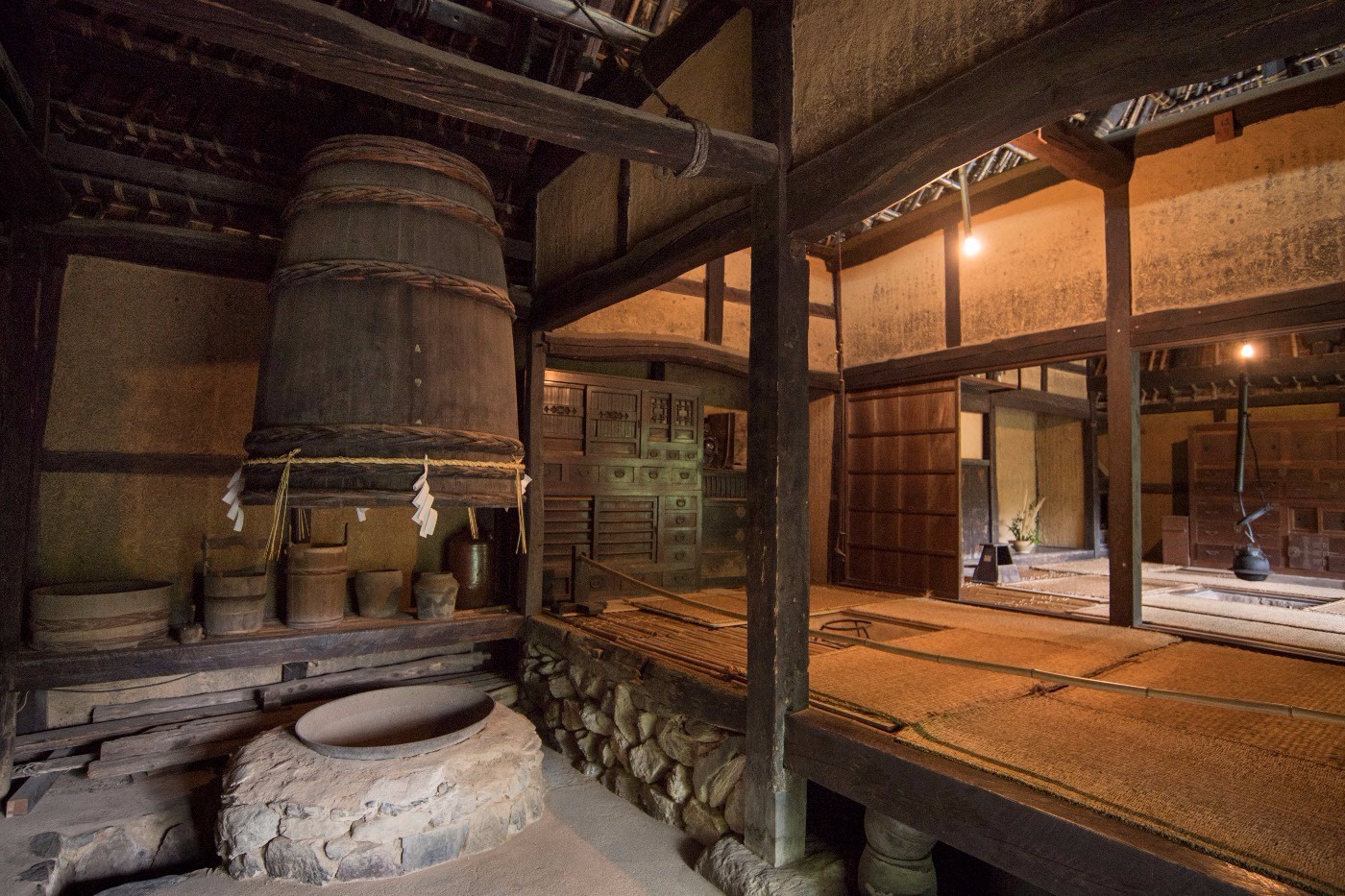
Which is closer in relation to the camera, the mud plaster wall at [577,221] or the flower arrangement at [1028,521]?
the mud plaster wall at [577,221]

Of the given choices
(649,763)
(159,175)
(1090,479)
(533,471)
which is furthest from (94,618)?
(1090,479)

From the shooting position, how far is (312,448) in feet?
9.09

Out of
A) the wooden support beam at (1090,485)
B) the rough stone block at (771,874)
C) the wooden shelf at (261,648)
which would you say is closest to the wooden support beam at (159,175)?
the wooden shelf at (261,648)

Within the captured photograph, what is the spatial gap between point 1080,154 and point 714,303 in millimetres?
3383

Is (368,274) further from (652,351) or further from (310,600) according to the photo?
(652,351)

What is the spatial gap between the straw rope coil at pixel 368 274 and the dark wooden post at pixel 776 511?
1447mm

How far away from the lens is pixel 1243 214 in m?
4.84

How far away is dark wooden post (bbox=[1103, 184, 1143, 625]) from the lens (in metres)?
5.28

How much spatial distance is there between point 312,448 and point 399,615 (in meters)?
3.28

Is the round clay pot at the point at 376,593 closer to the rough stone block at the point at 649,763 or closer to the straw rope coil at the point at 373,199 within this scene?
the rough stone block at the point at 649,763

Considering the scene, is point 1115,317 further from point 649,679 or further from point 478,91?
point 478,91

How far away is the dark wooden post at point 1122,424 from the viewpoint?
17.3 feet

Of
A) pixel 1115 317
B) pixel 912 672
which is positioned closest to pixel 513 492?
pixel 912 672

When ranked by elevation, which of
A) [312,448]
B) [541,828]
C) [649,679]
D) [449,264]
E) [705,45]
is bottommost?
[541,828]
